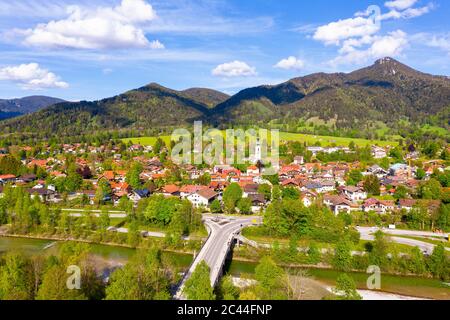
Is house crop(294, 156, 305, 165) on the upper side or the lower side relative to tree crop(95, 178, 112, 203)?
upper

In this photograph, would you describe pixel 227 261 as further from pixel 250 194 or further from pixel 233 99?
pixel 233 99

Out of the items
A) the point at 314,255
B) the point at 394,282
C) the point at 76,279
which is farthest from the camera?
the point at 314,255

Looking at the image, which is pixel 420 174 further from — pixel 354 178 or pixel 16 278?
pixel 16 278

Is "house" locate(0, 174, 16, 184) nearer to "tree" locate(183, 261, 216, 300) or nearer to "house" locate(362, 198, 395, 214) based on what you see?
"tree" locate(183, 261, 216, 300)

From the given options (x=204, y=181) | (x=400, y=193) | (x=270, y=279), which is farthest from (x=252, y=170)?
(x=270, y=279)

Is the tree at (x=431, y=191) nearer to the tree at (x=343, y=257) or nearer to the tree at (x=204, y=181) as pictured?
the tree at (x=343, y=257)

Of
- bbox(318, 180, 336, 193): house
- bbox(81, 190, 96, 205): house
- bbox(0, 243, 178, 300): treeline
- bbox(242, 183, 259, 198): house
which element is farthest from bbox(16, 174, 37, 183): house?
bbox(318, 180, 336, 193): house
